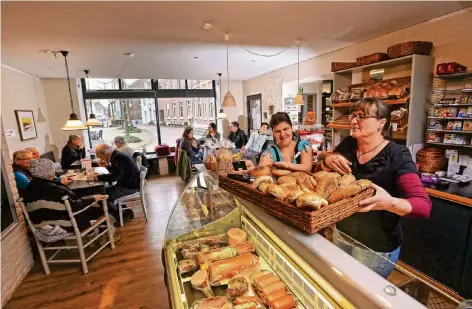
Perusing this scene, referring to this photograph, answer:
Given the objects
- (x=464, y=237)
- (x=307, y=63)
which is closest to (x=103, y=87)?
(x=307, y=63)

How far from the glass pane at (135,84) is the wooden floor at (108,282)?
5016 mm

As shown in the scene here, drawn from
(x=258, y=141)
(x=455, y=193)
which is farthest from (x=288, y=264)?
(x=258, y=141)

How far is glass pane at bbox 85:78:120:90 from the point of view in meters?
6.84

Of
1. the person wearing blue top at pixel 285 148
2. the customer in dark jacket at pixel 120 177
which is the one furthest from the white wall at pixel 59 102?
the person wearing blue top at pixel 285 148

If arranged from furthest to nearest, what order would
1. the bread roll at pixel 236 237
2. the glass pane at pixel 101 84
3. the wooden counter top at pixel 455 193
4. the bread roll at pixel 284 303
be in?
1. the glass pane at pixel 101 84
2. the wooden counter top at pixel 455 193
3. the bread roll at pixel 236 237
4. the bread roll at pixel 284 303

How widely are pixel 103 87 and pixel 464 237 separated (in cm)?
792

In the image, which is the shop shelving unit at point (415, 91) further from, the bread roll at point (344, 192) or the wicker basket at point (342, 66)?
the bread roll at point (344, 192)

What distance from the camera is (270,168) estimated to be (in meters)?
1.24

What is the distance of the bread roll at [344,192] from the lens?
841 mm

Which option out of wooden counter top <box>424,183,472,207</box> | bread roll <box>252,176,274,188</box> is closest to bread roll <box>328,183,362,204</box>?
bread roll <box>252,176,274,188</box>

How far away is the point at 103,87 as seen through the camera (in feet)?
22.7

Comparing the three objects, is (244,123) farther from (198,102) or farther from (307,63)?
(307,63)

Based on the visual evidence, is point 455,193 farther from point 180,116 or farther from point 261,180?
point 180,116

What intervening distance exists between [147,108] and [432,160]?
7182mm
